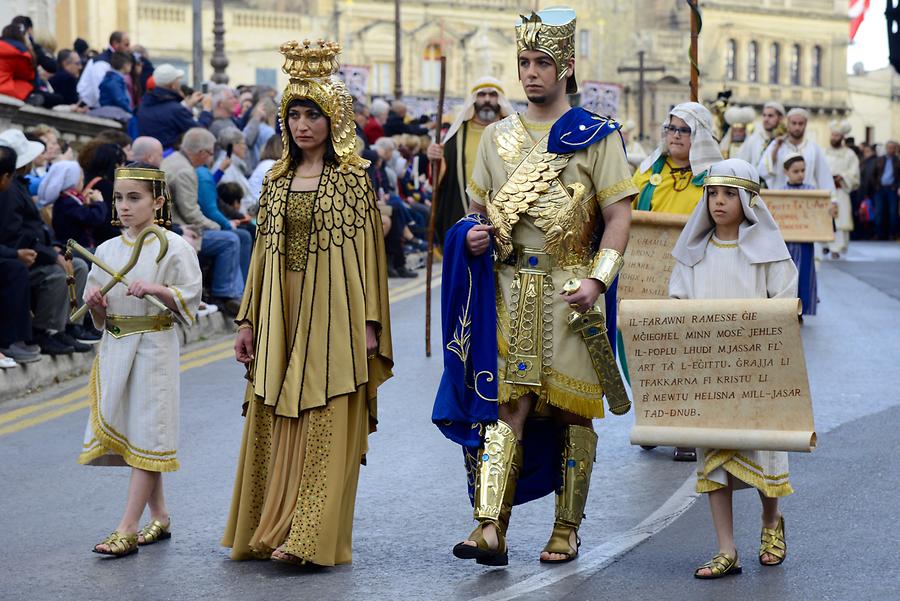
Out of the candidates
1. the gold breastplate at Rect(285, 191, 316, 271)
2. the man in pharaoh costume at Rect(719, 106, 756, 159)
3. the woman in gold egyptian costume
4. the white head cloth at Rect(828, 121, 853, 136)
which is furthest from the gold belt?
the white head cloth at Rect(828, 121, 853, 136)

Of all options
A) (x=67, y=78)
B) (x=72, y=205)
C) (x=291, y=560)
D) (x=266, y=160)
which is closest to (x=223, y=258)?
(x=266, y=160)

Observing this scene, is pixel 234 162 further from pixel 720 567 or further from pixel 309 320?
pixel 720 567

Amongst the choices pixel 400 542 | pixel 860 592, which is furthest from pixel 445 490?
pixel 860 592

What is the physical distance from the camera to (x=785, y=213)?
16.1 m

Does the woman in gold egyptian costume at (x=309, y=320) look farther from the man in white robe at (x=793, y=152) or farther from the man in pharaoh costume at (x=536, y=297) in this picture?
the man in white robe at (x=793, y=152)

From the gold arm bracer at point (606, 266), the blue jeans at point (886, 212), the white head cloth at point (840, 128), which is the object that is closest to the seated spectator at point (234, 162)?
the gold arm bracer at point (606, 266)

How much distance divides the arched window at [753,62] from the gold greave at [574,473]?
101 m

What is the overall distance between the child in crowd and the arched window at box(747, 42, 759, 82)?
8969 centimetres

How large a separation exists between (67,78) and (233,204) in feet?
15.8

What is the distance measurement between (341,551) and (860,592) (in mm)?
2175

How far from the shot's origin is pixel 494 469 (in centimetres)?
688

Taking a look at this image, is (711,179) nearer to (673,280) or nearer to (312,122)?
(673,280)

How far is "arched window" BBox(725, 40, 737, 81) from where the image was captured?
343 ft

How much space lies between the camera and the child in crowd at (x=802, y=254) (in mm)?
16391
